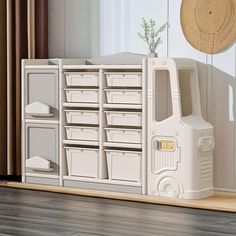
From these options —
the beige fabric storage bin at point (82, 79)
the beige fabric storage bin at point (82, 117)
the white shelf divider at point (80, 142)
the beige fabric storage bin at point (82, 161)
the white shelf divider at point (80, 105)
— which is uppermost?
the beige fabric storage bin at point (82, 79)

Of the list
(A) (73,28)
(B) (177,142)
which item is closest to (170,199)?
(B) (177,142)

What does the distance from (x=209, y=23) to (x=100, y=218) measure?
1.47 m

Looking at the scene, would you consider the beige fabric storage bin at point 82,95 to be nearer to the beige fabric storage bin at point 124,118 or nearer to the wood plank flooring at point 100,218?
the beige fabric storage bin at point 124,118

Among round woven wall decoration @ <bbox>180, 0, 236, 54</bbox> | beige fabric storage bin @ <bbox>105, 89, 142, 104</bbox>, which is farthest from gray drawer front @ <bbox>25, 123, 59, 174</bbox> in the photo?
round woven wall decoration @ <bbox>180, 0, 236, 54</bbox>

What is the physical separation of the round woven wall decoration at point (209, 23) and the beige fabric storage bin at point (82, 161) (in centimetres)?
97

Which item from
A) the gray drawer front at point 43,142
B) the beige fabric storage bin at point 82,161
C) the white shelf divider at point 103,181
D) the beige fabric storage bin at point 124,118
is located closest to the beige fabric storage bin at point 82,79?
the beige fabric storage bin at point 124,118

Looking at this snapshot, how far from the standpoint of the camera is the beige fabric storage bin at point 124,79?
4.03 meters

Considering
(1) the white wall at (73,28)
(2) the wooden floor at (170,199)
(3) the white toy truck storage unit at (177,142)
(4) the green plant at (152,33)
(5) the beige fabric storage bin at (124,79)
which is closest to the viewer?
(2) the wooden floor at (170,199)

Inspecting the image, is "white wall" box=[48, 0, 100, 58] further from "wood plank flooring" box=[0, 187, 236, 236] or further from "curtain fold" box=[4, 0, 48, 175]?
"wood plank flooring" box=[0, 187, 236, 236]

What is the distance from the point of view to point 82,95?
4.25 metres

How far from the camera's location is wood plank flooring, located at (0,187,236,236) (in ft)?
10.4

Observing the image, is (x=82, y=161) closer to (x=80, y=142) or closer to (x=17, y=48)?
(x=80, y=142)

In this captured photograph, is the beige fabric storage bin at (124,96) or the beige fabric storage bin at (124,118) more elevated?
the beige fabric storage bin at (124,96)

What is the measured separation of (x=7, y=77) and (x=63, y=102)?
0.63 metres
